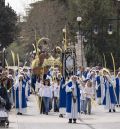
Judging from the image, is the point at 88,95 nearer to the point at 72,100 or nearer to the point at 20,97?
the point at 20,97

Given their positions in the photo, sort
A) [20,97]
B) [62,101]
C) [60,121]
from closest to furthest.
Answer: [60,121] → [62,101] → [20,97]

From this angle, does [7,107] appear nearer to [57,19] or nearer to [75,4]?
[75,4]

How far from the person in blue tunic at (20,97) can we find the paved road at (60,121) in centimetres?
36

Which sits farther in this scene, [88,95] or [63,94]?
[88,95]

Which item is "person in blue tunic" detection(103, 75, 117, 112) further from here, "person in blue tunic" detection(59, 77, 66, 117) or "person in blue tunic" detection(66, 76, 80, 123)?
"person in blue tunic" detection(66, 76, 80, 123)

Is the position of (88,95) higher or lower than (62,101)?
higher

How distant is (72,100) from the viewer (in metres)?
25.5

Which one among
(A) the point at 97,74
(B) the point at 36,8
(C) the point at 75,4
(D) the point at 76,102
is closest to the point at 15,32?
(C) the point at 75,4

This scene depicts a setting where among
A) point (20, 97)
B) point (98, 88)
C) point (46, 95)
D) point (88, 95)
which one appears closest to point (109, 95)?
point (88, 95)

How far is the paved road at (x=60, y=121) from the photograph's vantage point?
77.6 ft

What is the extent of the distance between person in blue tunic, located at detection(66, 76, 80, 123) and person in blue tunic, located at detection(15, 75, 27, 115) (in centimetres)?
448

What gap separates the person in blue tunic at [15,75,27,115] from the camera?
97.0 feet

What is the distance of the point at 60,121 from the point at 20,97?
4326mm

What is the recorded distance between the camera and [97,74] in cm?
3672
